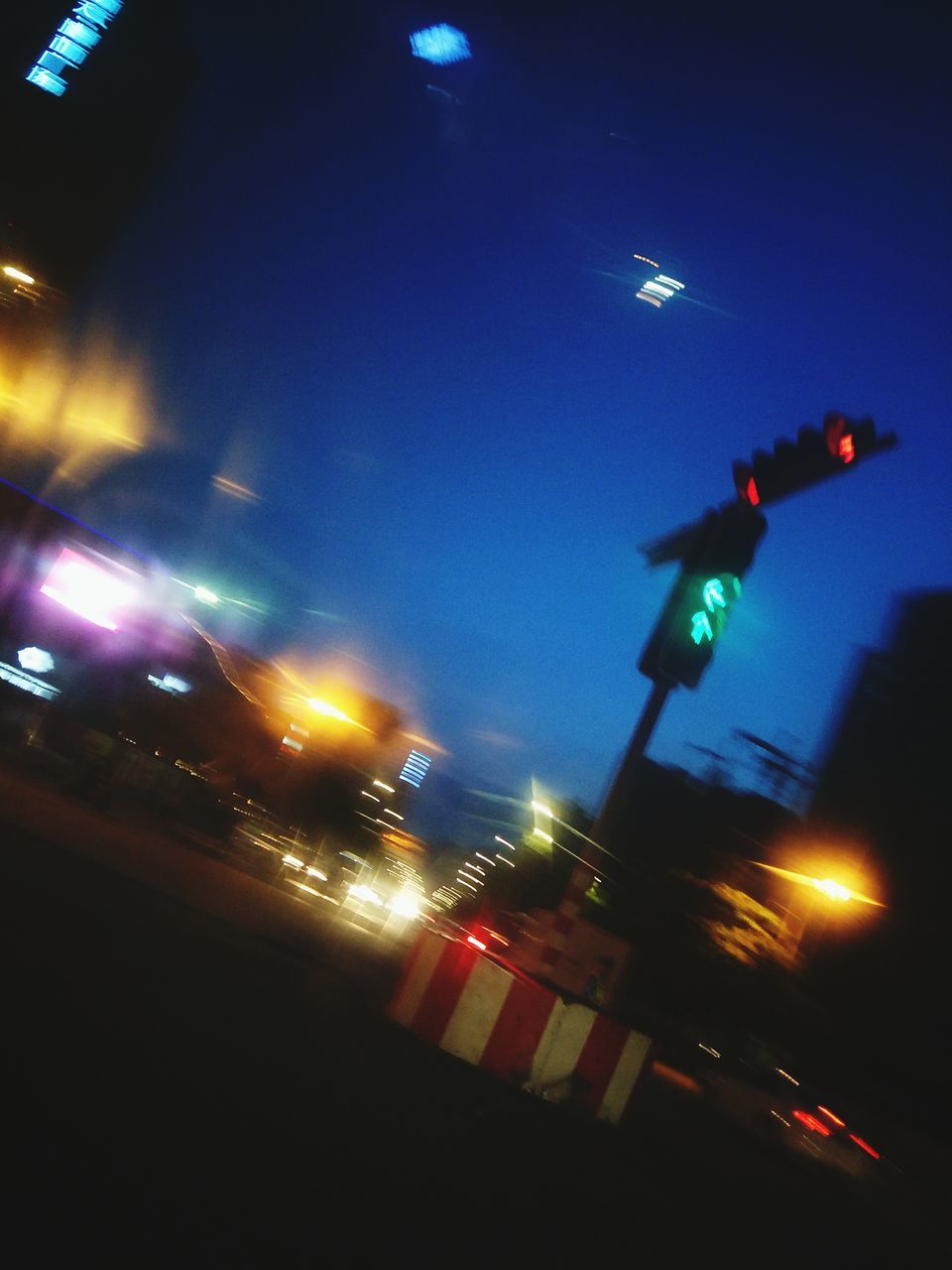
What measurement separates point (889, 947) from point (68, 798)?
70.3 feet

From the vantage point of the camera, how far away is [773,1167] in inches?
326

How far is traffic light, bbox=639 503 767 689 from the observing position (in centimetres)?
466

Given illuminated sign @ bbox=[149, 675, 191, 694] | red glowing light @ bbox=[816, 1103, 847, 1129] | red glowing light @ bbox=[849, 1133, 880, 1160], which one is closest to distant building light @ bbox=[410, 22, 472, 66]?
red glowing light @ bbox=[816, 1103, 847, 1129]

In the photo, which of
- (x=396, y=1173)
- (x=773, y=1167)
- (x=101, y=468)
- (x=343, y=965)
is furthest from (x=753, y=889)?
(x=101, y=468)

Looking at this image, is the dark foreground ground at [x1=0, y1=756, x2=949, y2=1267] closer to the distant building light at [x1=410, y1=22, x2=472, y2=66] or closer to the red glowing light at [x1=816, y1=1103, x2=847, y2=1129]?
the red glowing light at [x1=816, y1=1103, x2=847, y2=1129]

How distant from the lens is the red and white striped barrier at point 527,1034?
19.4ft

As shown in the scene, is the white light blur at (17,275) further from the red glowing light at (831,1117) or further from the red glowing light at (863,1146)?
the red glowing light at (863,1146)

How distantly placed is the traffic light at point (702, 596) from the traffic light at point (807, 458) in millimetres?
157

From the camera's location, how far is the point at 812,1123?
35.2ft

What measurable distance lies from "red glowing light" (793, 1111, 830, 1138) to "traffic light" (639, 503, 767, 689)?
8.73 m

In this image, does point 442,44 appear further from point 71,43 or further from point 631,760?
point 71,43

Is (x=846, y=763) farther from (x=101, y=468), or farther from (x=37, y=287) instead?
(x=37, y=287)

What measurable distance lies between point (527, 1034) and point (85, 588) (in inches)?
1005

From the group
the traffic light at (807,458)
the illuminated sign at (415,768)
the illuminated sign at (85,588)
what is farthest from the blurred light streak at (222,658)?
the illuminated sign at (415,768)
